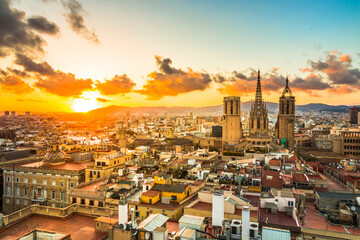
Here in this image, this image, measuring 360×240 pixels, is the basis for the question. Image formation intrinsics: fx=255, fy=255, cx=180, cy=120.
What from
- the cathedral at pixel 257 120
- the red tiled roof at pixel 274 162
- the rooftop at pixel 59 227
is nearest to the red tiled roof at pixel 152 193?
the rooftop at pixel 59 227

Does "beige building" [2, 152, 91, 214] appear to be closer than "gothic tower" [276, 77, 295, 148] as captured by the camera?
Yes

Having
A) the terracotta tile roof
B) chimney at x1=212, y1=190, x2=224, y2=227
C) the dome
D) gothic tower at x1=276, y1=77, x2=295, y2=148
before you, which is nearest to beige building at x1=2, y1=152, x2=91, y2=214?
the dome

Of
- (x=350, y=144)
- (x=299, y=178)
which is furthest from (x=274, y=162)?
(x=350, y=144)

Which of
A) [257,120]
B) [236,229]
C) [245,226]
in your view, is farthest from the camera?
[257,120]

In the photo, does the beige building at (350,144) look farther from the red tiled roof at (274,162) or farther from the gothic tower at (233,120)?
the red tiled roof at (274,162)

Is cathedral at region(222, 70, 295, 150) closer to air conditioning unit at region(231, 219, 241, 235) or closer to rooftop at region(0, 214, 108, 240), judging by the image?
rooftop at region(0, 214, 108, 240)

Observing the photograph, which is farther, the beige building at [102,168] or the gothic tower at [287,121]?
the gothic tower at [287,121]

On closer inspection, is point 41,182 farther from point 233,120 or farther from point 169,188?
point 233,120

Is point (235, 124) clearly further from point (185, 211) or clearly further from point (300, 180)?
point (185, 211)

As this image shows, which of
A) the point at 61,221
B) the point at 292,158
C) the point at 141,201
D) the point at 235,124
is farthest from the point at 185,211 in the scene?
the point at 235,124
